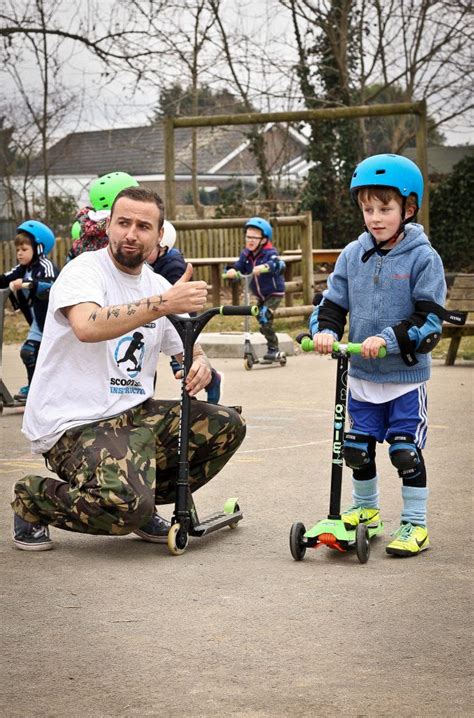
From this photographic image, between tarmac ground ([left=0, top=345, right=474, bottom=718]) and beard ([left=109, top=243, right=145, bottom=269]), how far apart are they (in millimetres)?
1289

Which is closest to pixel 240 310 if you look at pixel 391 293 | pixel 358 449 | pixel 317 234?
pixel 391 293

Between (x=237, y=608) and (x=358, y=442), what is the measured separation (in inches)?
49.4

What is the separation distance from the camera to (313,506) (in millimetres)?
6426

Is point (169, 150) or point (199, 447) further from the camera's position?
point (169, 150)

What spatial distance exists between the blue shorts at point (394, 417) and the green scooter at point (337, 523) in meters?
0.24

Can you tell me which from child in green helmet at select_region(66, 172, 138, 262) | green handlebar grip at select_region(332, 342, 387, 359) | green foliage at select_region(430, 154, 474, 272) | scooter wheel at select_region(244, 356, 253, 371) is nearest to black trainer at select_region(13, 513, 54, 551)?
green handlebar grip at select_region(332, 342, 387, 359)

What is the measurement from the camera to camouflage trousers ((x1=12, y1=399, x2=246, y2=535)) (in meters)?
5.38

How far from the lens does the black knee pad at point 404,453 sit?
546cm

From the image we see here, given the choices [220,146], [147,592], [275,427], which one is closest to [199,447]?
[147,592]

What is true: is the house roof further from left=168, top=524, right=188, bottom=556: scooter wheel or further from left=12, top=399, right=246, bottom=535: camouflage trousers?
left=168, top=524, right=188, bottom=556: scooter wheel

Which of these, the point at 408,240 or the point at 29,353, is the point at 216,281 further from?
the point at 408,240

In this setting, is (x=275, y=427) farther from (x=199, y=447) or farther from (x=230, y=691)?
(x=230, y=691)

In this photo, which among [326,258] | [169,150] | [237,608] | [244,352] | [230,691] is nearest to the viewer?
[230,691]

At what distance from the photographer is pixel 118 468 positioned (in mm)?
5402
